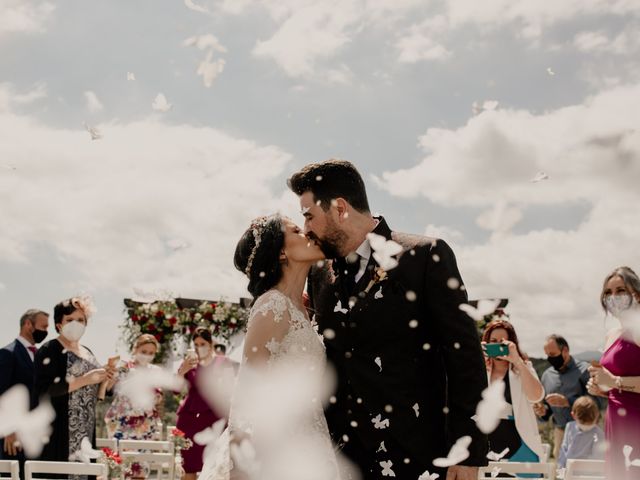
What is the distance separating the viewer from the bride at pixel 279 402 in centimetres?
299

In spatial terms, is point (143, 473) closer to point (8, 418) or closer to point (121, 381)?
point (8, 418)

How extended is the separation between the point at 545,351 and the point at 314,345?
5.03 m

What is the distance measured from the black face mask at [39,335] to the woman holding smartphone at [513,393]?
4138 mm

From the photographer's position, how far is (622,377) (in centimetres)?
490

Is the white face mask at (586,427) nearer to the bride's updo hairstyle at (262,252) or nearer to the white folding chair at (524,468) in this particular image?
the white folding chair at (524,468)

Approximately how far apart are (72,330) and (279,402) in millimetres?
3549

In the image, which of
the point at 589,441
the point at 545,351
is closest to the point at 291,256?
the point at 589,441

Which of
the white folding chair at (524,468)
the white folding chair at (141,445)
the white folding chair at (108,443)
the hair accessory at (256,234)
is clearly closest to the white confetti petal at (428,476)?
the hair accessory at (256,234)

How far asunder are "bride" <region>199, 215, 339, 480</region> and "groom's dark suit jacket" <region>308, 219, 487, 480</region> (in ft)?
0.82

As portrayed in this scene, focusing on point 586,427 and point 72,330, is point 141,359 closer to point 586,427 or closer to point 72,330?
point 72,330

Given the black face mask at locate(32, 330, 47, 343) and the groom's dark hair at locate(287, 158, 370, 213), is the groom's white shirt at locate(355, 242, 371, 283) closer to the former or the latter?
the groom's dark hair at locate(287, 158, 370, 213)

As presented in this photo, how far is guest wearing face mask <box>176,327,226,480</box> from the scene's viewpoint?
7.19 metres

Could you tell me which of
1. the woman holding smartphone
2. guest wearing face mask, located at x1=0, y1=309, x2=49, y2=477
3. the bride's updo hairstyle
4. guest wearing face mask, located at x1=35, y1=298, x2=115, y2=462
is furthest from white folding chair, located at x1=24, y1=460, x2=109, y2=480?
the woman holding smartphone

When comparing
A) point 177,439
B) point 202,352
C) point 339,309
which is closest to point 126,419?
point 202,352
